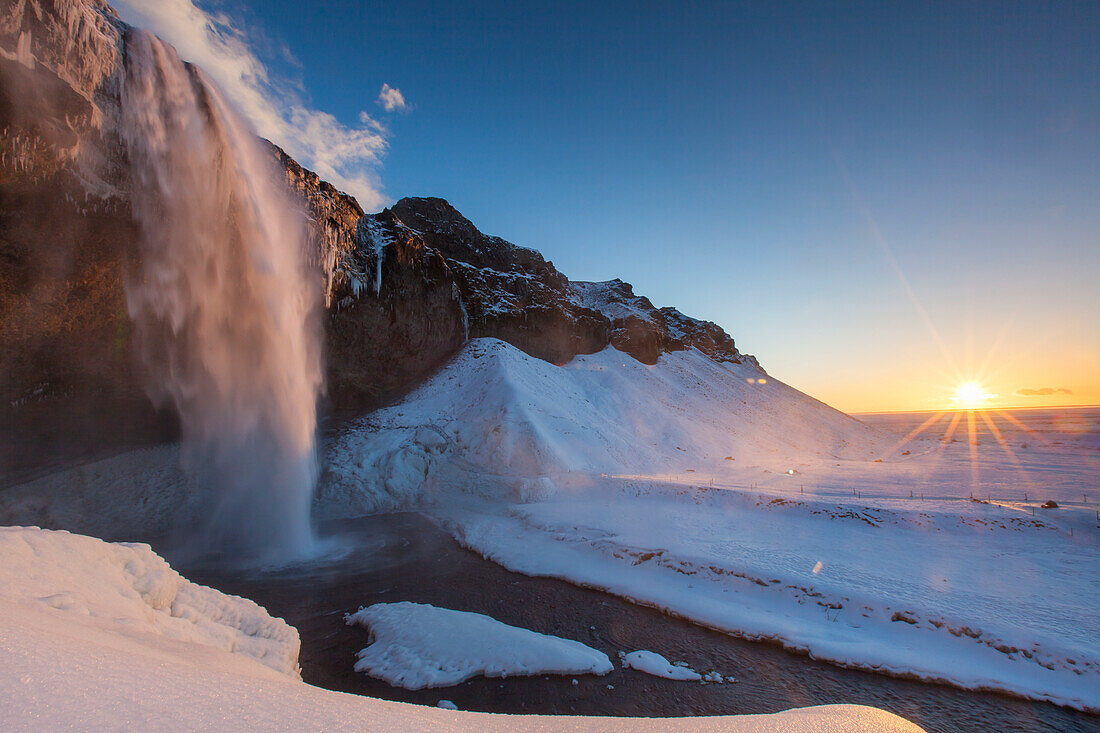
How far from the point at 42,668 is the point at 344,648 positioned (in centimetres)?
836

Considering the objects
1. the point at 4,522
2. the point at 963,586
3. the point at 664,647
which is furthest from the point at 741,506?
the point at 4,522

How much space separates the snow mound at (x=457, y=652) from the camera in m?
7.91

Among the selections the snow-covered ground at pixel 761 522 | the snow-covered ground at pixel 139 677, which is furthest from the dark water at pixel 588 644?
the snow-covered ground at pixel 139 677

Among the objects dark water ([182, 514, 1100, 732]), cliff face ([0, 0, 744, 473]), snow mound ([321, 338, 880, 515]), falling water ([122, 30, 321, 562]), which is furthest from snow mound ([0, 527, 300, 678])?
cliff face ([0, 0, 744, 473])

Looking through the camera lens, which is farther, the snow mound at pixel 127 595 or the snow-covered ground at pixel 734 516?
the snow-covered ground at pixel 734 516

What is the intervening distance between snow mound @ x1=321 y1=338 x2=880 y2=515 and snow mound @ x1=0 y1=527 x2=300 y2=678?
14.9 metres

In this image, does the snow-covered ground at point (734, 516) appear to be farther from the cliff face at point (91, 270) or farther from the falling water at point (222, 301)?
the falling water at point (222, 301)

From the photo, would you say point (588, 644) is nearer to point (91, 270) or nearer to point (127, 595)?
point (127, 595)

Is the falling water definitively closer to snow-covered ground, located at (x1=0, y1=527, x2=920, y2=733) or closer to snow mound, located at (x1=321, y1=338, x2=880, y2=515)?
snow mound, located at (x1=321, y1=338, x2=880, y2=515)

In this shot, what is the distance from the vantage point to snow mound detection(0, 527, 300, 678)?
12.3 ft

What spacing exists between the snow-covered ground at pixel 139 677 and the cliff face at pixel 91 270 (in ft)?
51.9

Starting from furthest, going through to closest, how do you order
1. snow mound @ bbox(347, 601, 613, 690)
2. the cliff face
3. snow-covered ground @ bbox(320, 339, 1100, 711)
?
the cliff face
snow-covered ground @ bbox(320, 339, 1100, 711)
snow mound @ bbox(347, 601, 613, 690)

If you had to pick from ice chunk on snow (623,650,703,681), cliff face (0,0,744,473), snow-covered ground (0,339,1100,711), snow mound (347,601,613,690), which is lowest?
snow mound (347,601,613,690)

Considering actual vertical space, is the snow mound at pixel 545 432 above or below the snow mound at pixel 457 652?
above
